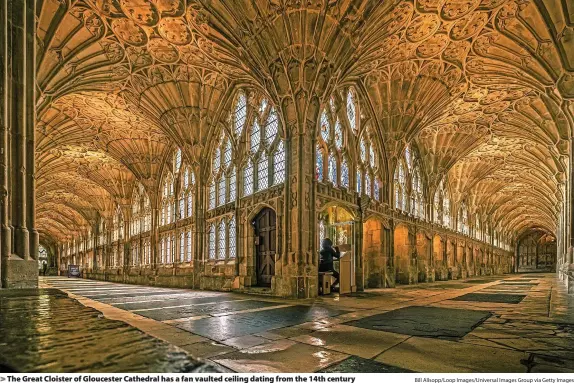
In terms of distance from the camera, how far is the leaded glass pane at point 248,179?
17.9 m

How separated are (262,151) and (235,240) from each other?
446 cm

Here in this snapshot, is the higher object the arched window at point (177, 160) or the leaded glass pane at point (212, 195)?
the arched window at point (177, 160)

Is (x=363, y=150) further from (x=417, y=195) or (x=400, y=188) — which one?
(x=417, y=195)

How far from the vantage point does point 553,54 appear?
1464 centimetres

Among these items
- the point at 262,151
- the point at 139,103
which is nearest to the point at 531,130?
the point at 262,151

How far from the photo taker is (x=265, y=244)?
16359mm

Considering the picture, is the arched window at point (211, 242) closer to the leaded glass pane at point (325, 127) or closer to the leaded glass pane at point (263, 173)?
the leaded glass pane at point (263, 173)

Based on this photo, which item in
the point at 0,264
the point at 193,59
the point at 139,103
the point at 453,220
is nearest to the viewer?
the point at 0,264

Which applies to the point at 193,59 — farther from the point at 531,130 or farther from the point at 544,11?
the point at 531,130

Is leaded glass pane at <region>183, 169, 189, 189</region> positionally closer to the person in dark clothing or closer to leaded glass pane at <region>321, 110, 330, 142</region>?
leaded glass pane at <region>321, 110, 330, 142</region>

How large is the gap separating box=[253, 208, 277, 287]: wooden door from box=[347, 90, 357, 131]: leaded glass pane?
6432 mm

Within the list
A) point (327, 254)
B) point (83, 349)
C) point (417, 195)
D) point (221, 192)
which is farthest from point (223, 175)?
point (83, 349)

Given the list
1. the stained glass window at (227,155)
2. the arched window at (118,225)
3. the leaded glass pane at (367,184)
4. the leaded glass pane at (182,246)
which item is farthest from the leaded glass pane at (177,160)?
the leaded glass pane at (367,184)

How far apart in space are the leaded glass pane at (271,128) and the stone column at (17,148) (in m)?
11.5
